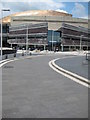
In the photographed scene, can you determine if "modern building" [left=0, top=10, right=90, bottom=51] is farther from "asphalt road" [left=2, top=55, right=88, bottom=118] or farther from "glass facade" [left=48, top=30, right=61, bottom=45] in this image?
"asphalt road" [left=2, top=55, right=88, bottom=118]

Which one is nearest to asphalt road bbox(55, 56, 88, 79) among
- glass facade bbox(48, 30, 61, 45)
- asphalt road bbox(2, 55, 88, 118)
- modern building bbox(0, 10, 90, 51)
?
asphalt road bbox(2, 55, 88, 118)

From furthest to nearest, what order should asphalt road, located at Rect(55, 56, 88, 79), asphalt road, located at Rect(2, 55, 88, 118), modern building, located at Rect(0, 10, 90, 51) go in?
modern building, located at Rect(0, 10, 90, 51) < asphalt road, located at Rect(55, 56, 88, 79) < asphalt road, located at Rect(2, 55, 88, 118)

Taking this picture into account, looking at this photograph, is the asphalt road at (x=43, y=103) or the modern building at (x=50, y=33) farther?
the modern building at (x=50, y=33)

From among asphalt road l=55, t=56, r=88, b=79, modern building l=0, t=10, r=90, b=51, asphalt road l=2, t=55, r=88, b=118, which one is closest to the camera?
asphalt road l=2, t=55, r=88, b=118

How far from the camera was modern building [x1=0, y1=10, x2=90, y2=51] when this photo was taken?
10550cm

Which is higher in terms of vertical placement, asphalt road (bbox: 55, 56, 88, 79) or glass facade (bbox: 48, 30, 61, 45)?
glass facade (bbox: 48, 30, 61, 45)

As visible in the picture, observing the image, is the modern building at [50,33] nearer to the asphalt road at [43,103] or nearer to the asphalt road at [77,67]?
the asphalt road at [77,67]

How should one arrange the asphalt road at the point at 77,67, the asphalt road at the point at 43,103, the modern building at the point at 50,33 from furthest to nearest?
the modern building at the point at 50,33
the asphalt road at the point at 77,67
the asphalt road at the point at 43,103

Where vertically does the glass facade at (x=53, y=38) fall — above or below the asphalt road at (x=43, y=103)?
above

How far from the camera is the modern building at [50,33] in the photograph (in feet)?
346

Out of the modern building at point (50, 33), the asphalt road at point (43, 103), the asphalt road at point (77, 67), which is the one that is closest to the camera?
the asphalt road at point (43, 103)

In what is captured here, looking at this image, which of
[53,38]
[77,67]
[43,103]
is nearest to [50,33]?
[53,38]

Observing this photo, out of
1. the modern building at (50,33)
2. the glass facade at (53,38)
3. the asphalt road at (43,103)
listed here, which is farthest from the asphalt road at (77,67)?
the glass facade at (53,38)

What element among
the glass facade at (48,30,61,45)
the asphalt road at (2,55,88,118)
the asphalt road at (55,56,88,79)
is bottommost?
the asphalt road at (2,55,88,118)
